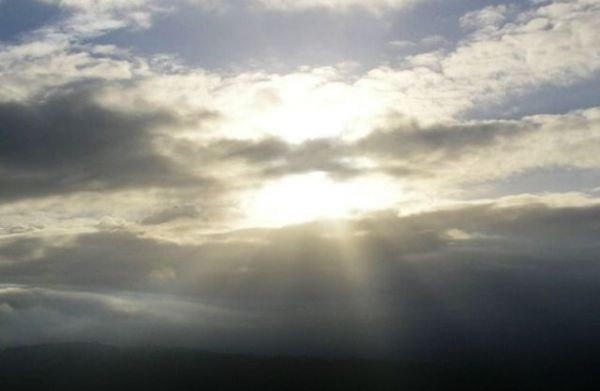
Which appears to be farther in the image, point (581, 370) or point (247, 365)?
point (247, 365)

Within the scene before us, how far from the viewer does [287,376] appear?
189 m

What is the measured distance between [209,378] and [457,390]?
209 feet

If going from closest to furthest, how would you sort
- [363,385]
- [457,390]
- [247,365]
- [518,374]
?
[457,390] < [363,385] < [518,374] < [247,365]

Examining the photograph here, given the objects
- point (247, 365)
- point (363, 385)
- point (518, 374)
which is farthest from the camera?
point (247, 365)

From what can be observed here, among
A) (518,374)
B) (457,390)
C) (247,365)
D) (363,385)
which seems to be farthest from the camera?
(247,365)

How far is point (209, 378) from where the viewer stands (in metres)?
192

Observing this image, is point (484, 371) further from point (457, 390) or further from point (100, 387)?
point (100, 387)

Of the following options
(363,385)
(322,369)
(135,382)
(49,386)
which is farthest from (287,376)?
(49,386)

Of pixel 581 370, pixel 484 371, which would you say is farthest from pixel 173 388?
pixel 581 370

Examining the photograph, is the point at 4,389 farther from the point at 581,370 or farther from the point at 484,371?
the point at 581,370

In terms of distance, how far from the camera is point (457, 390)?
535 ft

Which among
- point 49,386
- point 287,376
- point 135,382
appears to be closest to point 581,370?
point 287,376

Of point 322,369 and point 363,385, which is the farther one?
point 322,369

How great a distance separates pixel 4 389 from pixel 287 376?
71.9 metres
